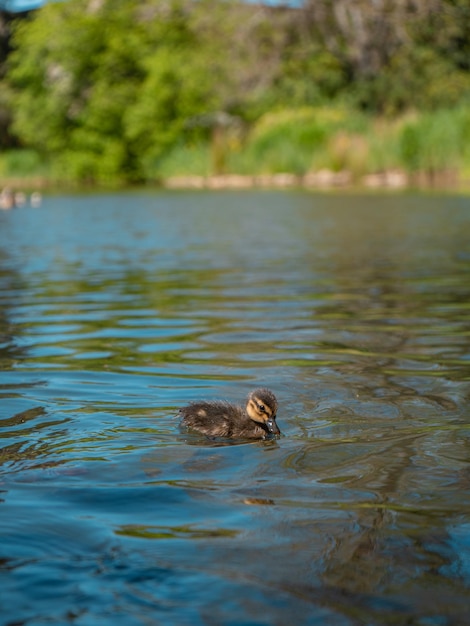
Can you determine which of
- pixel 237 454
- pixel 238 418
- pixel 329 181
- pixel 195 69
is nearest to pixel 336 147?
pixel 329 181

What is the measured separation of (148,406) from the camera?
16.9 feet

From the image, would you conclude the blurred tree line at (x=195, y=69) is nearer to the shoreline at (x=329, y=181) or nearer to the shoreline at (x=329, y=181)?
the shoreline at (x=329, y=181)

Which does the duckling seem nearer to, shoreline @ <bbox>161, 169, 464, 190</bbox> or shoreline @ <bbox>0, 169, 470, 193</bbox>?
shoreline @ <bbox>0, 169, 470, 193</bbox>

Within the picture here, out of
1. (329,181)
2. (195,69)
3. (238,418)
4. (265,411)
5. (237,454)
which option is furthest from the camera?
(195,69)

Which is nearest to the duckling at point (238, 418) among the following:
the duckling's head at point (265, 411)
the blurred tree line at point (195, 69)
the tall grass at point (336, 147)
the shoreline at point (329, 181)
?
the duckling's head at point (265, 411)

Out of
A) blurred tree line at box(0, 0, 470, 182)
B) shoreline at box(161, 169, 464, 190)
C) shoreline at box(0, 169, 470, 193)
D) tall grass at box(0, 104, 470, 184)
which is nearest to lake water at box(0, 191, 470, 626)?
shoreline at box(0, 169, 470, 193)

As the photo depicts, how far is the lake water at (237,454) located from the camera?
286 cm

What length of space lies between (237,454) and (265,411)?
231 millimetres

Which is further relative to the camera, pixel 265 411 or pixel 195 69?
pixel 195 69

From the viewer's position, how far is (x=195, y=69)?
148 ft

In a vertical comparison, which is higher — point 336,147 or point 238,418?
point 336,147

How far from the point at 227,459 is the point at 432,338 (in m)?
3.00

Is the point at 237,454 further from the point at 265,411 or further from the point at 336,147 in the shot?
the point at 336,147

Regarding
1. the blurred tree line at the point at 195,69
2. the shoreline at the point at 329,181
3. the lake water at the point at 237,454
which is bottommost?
the shoreline at the point at 329,181
